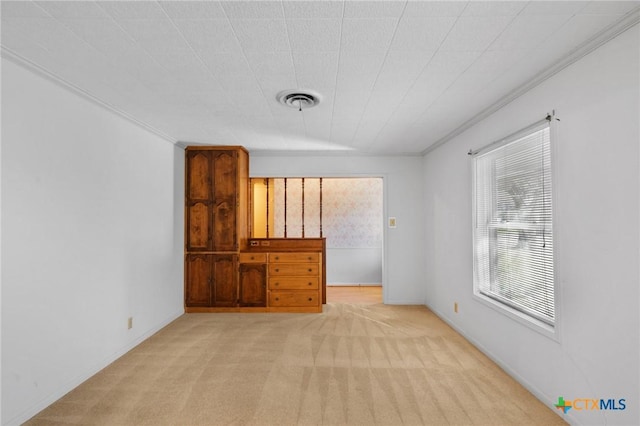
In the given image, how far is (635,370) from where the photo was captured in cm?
164

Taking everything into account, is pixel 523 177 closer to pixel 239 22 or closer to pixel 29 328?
pixel 239 22

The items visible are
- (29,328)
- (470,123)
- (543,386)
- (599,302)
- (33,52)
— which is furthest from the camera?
(470,123)

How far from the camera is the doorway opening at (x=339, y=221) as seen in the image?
6.62 m

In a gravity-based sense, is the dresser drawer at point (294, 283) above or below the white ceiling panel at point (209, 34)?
below

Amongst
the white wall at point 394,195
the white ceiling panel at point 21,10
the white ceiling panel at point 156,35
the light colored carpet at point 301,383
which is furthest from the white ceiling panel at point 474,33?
the white wall at point 394,195

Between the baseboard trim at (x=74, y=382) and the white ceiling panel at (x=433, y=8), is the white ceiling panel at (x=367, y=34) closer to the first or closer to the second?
the white ceiling panel at (x=433, y=8)

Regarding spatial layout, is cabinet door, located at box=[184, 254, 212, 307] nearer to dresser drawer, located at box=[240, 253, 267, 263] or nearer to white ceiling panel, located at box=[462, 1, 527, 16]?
dresser drawer, located at box=[240, 253, 267, 263]

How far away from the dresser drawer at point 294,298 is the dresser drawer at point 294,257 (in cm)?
46

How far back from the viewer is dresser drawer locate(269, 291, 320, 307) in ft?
15.3

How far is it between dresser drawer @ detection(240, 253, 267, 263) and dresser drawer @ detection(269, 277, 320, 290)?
32 cm

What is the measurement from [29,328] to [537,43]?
3764 mm

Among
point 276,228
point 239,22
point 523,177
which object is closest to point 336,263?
point 276,228

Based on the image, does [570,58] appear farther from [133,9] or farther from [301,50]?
[133,9]

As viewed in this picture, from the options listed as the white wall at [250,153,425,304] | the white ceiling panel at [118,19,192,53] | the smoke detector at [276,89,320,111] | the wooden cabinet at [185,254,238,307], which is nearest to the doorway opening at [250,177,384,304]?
the white wall at [250,153,425,304]
